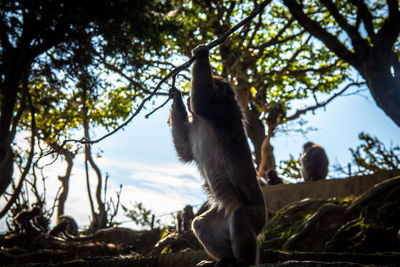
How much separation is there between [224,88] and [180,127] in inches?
28.9

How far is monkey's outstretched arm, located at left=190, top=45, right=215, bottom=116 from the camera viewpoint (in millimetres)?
3555

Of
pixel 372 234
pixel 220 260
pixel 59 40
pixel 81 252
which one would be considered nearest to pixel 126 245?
pixel 81 252

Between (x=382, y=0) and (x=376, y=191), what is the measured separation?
8.31m

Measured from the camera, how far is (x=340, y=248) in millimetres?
6418

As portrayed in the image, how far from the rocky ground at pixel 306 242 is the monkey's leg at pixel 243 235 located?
8.0 inches

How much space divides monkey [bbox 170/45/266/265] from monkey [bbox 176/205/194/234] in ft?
26.3

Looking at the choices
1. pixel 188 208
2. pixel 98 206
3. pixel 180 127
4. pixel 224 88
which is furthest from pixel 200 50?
pixel 98 206

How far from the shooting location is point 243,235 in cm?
312

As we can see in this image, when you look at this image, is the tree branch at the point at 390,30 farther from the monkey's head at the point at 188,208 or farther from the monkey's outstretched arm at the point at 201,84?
the monkey's head at the point at 188,208

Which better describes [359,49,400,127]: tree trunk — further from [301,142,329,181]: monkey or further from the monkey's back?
[301,142,329,181]: monkey

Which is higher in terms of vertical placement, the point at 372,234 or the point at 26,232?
the point at 26,232

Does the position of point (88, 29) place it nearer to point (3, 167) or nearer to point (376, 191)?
point (3, 167)

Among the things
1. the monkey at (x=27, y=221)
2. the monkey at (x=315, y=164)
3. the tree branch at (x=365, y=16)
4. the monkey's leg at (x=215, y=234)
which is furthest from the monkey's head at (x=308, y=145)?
the monkey's leg at (x=215, y=234)

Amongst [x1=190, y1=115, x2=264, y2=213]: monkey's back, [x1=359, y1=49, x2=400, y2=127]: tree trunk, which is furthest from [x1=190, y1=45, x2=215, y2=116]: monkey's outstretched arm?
[x1=359, y1=49, x2=400, y2=127]: tree trunk
